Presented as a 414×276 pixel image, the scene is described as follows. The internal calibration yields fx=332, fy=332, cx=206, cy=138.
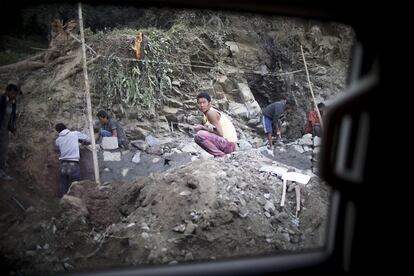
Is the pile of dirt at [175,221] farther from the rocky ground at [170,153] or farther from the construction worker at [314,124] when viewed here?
the construction worker at [314,124]

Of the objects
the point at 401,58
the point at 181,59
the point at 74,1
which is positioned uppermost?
the point at 181,59

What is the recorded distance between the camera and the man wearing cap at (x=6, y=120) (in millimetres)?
5531

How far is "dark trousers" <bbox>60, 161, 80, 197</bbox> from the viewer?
18.1 ft

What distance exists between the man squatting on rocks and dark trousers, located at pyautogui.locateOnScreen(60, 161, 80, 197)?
2385mm

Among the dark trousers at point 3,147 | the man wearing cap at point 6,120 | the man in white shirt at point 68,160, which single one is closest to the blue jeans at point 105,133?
the man in white shirt at point 68,160

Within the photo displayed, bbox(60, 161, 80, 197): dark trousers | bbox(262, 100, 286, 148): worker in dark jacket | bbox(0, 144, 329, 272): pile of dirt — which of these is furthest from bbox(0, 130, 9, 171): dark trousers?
bbox(262, 100, 286, 148): worker in dark jacket

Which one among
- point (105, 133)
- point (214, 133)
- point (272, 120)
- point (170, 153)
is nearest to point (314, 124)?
point (272, 120)

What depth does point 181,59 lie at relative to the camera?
8.46m

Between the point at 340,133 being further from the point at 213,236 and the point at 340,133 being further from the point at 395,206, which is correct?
the point at 213,236

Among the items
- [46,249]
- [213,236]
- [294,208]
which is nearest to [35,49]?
[46,249]

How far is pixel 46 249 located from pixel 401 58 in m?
4.64

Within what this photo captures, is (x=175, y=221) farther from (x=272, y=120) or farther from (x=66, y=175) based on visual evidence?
(x=272, y=120)

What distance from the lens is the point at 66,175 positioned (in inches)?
218

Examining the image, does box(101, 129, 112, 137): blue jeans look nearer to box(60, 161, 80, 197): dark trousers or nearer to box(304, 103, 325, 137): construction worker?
box(60, 161, 80, 197): dark trousers
